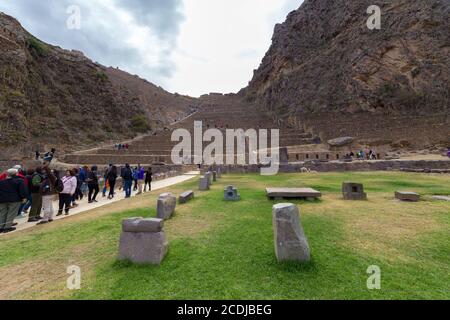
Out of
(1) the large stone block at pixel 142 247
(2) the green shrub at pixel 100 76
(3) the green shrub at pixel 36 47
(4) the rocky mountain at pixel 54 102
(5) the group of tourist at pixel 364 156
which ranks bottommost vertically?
(1) the large stone block at pixel 142 247

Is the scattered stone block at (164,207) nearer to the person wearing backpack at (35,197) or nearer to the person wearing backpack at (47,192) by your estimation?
the person wearing backpack at (47,192)

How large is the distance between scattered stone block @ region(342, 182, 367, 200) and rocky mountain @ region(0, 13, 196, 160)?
37.5 metres

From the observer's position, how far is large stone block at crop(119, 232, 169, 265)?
3.37 m

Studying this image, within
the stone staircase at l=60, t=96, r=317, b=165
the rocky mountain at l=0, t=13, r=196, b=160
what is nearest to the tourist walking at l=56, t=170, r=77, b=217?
the stone staircase at l=60, t=96, r=317, b=165

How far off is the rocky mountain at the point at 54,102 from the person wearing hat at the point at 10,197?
3113cm

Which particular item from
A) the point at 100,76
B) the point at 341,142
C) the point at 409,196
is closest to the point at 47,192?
the point at 409,196

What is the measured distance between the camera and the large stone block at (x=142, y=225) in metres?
3.45

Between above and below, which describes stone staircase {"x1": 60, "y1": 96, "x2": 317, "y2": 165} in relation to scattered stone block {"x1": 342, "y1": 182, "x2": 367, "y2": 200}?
above

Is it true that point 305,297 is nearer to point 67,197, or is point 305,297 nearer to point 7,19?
point 67,197

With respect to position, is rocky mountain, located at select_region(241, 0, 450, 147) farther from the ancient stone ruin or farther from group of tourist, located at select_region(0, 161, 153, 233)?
the ancient stone ruin

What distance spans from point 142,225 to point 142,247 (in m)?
0.31

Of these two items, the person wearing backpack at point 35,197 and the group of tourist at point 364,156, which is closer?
the person wearing backpack at point 35,197

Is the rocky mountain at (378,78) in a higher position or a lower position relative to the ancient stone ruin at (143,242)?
higher

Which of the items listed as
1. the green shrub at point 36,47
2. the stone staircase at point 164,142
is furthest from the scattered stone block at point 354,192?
the green shrub at point 36,47
